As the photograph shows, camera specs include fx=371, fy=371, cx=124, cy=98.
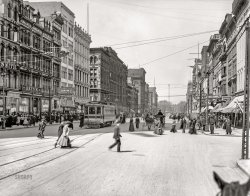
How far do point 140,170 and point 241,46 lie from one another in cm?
3788

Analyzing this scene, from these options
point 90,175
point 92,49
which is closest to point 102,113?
point 90,175

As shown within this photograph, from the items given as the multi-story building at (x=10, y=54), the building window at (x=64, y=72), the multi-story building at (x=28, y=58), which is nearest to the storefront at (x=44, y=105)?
the multi-story building at (x=28, y=58)

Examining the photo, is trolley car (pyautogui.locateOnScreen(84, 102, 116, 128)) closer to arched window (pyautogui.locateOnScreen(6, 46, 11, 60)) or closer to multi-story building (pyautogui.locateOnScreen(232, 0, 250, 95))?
arched window (pyautogui.locateOnScreen(6, 46, 11, 60))

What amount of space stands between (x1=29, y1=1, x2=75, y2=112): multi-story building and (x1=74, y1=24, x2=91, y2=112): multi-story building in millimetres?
3164

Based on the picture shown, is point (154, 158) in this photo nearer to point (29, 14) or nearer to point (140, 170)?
point (140, 170)

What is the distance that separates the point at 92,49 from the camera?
100m

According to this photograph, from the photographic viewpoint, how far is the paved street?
931 centimetres

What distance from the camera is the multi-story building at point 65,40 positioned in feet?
232

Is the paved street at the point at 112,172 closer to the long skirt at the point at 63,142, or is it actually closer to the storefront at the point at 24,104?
the long skirt at the point at 63,142

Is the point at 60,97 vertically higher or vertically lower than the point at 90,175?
higher

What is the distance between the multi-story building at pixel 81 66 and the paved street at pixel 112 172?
6416 cm

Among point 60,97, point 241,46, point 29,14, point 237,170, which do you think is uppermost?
point 29,14

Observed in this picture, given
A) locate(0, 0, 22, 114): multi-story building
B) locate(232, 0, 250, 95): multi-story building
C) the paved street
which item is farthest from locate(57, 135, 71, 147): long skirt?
locate(232, 0, 250, 95): multi-story building

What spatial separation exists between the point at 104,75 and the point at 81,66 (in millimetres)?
18662
